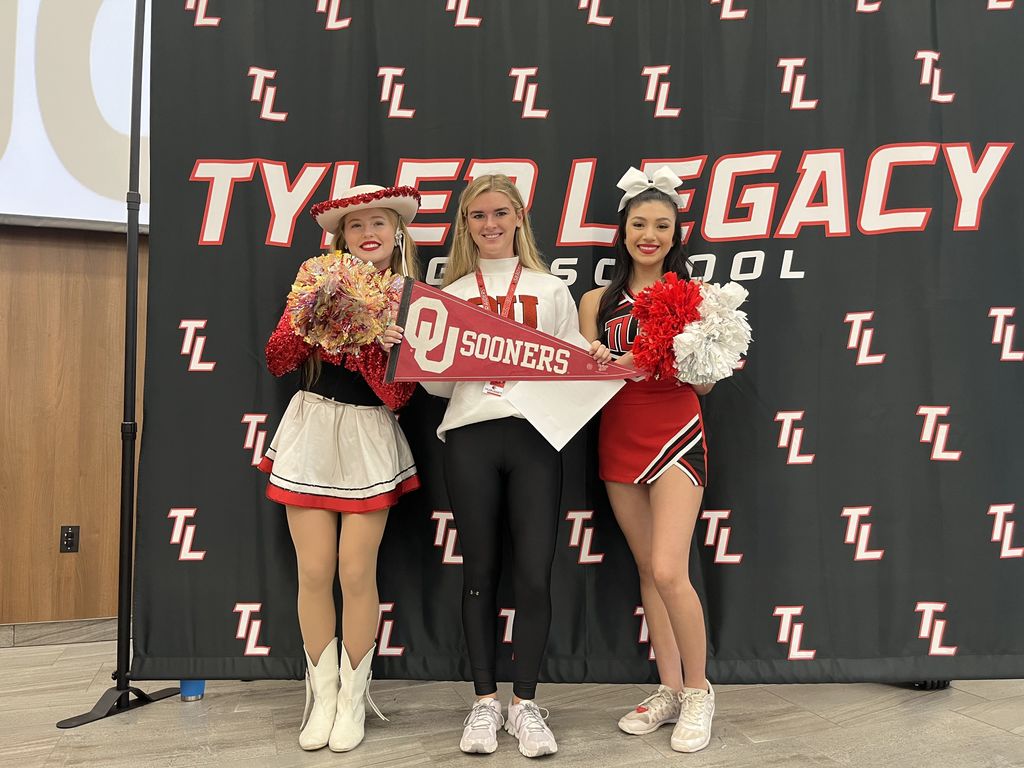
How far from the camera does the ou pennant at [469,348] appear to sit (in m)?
2.24

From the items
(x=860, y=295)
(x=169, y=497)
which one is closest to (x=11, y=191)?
(x=169, y=497)

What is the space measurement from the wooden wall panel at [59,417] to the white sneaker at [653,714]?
2.55 m

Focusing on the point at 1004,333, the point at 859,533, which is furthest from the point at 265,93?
the point at 1004,333

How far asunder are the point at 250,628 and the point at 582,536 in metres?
1.22

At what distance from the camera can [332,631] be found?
7.77 feet

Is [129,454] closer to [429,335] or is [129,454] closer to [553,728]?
[429,335]

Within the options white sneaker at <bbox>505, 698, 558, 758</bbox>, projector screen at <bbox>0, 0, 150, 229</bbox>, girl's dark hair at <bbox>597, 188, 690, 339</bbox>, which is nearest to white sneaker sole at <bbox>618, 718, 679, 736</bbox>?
white sneaker at <bbox>505, 698, 558, 758</bbox>

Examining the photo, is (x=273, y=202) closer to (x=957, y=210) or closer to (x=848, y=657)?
(x=957, y=210)

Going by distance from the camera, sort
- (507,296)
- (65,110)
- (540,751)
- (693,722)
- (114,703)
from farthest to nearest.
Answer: (65,110) → (114,703) → (507,296) → (693,722) → (540,751)

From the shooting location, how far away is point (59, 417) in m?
3.49

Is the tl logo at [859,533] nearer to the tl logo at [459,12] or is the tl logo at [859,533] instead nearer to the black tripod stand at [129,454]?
the tl logo at [459,12]

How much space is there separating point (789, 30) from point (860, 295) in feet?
3.27

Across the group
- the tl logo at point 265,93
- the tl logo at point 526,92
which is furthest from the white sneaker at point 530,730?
the tl logo at point 265,93

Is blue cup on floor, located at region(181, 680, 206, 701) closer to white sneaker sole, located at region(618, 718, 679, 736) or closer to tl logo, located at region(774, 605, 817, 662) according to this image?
white sneaker sole, located at region(618, 718, 679, 736)
